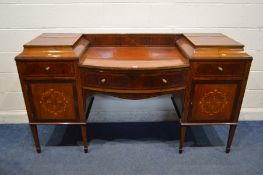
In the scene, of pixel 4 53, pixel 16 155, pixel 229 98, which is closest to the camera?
pixel 229 98

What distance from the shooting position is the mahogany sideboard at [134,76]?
1460mm

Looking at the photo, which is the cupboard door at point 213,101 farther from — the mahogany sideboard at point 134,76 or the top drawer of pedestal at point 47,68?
the top drawer of pedestal at point 47,68

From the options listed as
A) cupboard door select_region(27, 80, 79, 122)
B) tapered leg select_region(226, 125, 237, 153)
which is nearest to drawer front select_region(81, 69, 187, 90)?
cupboard door select_region(27, 80, 79, 122)

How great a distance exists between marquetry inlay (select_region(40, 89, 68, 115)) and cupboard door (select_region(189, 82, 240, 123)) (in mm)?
866

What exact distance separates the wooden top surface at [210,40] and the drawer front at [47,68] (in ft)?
2.67

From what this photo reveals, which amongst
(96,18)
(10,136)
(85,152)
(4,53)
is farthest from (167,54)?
(10,136)

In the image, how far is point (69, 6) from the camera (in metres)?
1.81

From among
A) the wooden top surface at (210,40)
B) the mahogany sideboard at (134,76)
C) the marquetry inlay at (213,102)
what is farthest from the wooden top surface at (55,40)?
the marquetry inlay at (213,102)

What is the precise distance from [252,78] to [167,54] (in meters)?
0.93

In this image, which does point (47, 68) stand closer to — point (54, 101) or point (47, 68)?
point (47, 68)

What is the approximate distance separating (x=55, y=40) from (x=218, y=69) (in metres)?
1.08

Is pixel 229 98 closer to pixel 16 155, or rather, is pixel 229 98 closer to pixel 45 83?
pixel 45 83

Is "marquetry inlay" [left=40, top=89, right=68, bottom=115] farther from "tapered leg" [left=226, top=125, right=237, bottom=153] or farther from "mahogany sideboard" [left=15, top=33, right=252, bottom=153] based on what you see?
"tapered leg" [left=226, top=125, right=237, bottom=153]

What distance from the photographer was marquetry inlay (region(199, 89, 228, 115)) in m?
1.58
